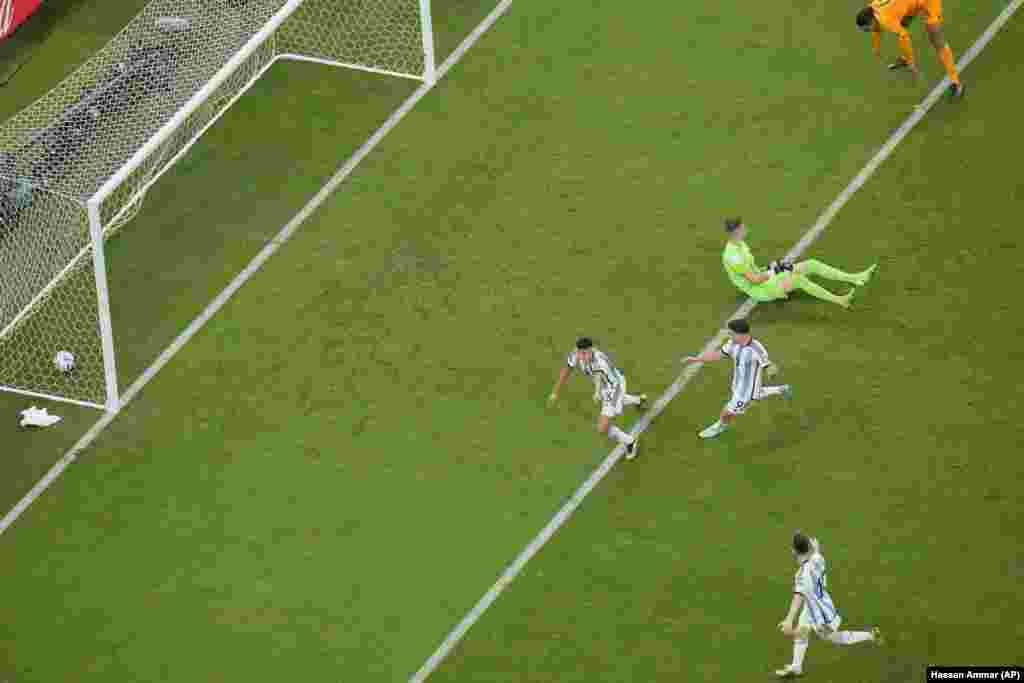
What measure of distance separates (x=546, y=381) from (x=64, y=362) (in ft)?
15.6

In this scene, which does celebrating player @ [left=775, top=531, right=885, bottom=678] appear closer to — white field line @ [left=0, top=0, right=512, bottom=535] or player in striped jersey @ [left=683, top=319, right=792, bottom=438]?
player in striped jersey @ [left=683, top=319, right=792, bottom=438]

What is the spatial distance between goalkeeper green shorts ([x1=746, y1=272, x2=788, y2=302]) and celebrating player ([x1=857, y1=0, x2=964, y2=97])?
11.2 ft

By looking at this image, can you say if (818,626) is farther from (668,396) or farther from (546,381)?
(546,381)

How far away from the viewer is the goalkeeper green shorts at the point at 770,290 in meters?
22.3

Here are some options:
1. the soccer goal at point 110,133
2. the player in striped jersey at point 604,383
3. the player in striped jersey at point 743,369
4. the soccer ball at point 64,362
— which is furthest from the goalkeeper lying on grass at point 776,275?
the soccer ball at point 64,362

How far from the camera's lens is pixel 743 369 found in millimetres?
20906

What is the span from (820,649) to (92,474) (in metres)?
7.04

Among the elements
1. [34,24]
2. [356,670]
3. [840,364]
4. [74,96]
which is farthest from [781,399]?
[34,24]

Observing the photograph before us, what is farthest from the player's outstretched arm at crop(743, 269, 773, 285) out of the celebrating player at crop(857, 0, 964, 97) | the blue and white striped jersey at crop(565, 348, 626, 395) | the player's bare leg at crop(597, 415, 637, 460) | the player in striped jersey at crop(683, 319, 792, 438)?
the celebrating player at crop(857, 0, 964, 97)

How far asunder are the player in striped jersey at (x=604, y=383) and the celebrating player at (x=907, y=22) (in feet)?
17.3

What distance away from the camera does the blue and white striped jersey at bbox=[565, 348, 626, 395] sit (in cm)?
2095

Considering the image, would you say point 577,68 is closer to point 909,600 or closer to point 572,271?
point 572,271

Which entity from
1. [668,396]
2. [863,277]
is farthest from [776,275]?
[668,396]

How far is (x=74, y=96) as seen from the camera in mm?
24641
